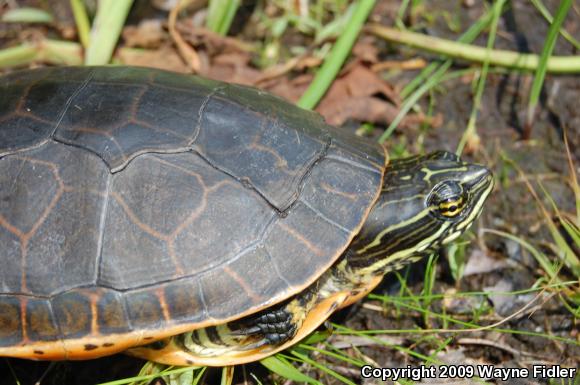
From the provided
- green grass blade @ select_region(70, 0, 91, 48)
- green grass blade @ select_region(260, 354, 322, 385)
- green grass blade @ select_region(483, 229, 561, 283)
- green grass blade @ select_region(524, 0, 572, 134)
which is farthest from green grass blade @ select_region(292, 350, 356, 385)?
green grass blade @ select_region(70, 0, 91, 48)

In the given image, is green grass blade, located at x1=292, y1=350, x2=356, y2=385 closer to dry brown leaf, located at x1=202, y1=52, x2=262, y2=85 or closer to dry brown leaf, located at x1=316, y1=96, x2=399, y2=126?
dry brown leaf, located at x1=316, y1=96, x2=399, y2=126

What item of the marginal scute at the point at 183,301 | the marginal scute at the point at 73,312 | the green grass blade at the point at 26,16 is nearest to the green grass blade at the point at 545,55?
the marginal scute at the point at 183,301

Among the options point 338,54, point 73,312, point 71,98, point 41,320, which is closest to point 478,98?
point 338,54

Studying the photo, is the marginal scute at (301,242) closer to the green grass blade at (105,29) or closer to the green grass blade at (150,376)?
the green grass blade at (150,376)

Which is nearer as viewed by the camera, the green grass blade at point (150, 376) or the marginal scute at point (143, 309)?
the marginal scute at point (143, 309)

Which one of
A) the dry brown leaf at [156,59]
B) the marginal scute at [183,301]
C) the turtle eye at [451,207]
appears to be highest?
the turtle eye at [451,207]

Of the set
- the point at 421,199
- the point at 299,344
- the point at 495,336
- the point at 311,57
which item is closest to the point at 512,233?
the point at 495,336
